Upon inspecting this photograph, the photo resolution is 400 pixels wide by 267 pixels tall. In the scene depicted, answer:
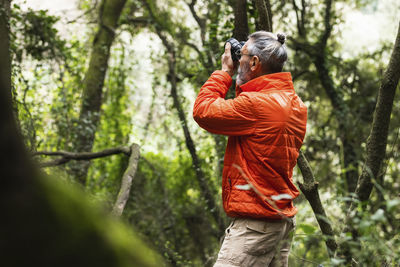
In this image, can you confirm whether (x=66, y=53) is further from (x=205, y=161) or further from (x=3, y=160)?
(x=3, y=160)

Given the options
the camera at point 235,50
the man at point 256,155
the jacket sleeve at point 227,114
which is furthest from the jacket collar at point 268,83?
the camera at point 235,50

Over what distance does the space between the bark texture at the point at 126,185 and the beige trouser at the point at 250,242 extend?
1.06m

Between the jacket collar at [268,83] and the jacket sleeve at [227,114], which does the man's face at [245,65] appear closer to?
the jacket collar at [268,83]

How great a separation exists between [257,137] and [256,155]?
0.10m

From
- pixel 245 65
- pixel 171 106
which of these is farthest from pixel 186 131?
pixel 245 65

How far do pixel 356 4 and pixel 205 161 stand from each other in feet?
14.0

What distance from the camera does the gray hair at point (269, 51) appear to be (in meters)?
2.57

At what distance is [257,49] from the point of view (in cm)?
258

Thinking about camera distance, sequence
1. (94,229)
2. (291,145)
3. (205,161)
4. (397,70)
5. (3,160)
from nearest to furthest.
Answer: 1. (3,160)
2. (94,229)
3. (291,145)
4. (397,70)
5. (205,161)

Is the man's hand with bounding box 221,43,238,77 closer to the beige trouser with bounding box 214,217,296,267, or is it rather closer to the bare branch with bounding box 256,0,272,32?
the bare branch with bounding box 256,0,272,32

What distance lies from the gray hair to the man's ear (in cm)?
2

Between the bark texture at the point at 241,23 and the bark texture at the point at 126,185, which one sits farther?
the bark texture at the point at 241,23

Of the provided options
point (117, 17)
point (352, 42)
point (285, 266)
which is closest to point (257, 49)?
point (285, 266)

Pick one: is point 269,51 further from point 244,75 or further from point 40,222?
point 40,222
